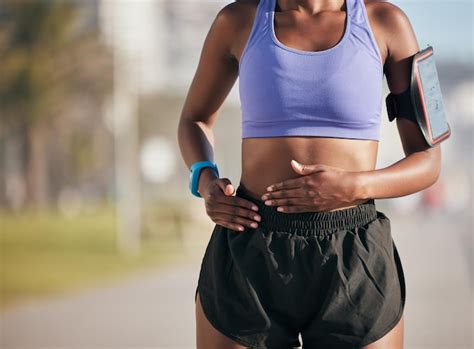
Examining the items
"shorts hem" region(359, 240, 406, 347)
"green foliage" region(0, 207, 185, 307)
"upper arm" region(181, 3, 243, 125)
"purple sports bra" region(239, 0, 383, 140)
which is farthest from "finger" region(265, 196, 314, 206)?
"green foliage" region(0, 207, 185, 307)

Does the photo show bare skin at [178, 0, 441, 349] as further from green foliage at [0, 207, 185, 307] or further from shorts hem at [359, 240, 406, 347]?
green foliage at [0, 207, 185, 307]

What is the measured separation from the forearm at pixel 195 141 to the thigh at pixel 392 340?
0.54m

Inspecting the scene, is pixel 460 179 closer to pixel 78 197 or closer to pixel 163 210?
pixel 163 210

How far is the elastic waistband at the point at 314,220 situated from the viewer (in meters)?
1.61

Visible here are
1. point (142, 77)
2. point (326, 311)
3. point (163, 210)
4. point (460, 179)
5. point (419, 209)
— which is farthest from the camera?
point (163, 210)

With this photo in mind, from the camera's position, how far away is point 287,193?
62.2 inches

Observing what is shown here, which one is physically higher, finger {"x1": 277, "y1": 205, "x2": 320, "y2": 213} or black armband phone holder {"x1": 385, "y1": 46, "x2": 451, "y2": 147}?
black armband phone holder {"x1": 385, "y1": 46, "x2": 451, "y2": 147}

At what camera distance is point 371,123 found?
1631mm

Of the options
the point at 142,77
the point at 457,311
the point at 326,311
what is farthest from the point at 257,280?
the point at 142,77

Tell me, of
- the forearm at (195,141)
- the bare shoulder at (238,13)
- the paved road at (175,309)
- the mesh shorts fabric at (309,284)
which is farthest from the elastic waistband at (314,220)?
the paved road at (175,309)

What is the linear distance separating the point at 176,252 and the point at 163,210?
892 millimetres

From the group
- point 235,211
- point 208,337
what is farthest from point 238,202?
point 208,337

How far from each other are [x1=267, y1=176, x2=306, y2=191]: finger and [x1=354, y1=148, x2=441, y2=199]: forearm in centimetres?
10

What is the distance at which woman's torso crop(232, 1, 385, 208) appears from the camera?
161 centimetres
